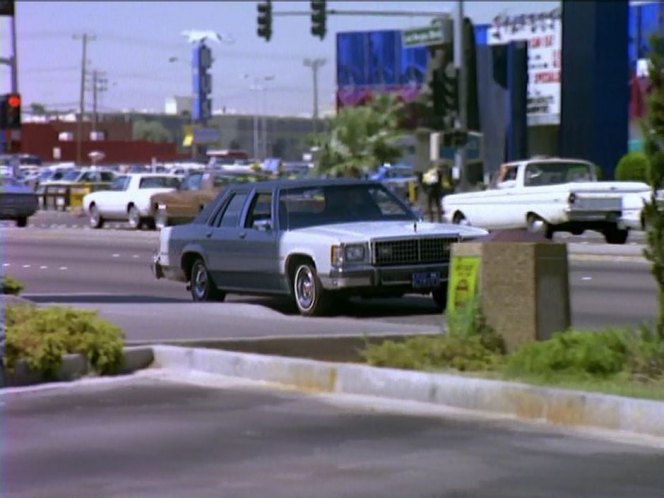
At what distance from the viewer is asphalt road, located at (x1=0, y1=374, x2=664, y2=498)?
7406 millimetres

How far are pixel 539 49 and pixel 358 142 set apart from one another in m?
14.6

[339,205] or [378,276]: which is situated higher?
[339,205]

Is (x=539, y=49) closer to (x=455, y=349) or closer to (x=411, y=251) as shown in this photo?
(x=411, y=251)

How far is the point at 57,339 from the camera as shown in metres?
11.6

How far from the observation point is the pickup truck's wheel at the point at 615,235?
3013cm

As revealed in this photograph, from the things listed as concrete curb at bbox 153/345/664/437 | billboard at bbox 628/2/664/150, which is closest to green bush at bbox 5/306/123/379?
concrete curb at bbox 153/345/664/437

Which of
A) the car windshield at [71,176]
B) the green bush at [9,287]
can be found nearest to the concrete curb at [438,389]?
the green bush at [9,287]

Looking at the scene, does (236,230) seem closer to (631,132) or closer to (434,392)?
(434,392)

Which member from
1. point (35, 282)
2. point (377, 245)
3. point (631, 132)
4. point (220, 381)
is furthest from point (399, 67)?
point (220, 381)

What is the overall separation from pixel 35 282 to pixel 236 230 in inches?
248

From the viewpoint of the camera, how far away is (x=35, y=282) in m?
22.5

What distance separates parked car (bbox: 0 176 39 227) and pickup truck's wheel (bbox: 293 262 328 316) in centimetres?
2381

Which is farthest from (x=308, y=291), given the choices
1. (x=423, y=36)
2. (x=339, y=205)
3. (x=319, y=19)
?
(x=423, y=36)

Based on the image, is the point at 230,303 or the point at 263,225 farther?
the point at 230,303
